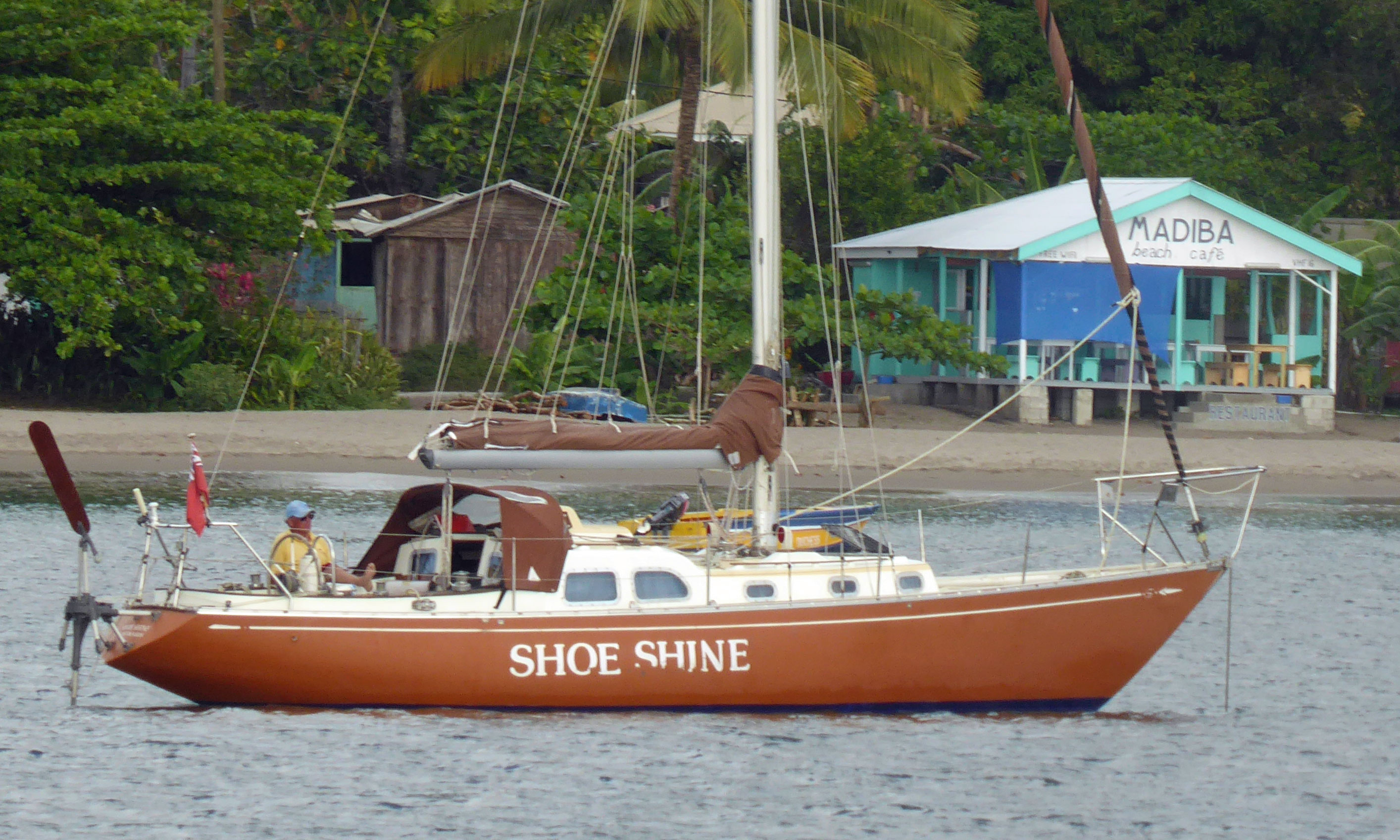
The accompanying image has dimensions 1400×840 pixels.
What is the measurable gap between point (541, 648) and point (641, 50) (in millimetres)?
21312

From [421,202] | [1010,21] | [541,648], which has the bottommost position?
[541,648]

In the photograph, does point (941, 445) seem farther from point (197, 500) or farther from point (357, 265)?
point (357, 265)

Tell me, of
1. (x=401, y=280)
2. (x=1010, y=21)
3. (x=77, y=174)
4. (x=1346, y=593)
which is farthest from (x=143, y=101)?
(x=1010, y=21)

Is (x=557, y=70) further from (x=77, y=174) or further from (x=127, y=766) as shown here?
(x=127, y=766)

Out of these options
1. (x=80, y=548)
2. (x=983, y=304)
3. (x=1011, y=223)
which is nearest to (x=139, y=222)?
(x=983, y=304)

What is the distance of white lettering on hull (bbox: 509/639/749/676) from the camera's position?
45.3 ft

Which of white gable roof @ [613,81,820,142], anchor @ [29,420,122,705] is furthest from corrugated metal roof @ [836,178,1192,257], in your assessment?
anchor @ [29,420,122,705]

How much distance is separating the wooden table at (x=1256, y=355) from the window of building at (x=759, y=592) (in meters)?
21.0

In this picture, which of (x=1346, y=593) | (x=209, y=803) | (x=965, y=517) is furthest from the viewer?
(x=965, y=517)

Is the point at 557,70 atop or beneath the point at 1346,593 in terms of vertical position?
atop

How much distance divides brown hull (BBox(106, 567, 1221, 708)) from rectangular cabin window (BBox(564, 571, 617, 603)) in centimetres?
25

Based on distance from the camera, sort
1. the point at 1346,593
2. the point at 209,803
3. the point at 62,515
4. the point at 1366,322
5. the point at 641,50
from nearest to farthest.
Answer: the point at 209,803, the point at 1346,593, the point at 62,515, the point at 641,50, the point at 1366,322

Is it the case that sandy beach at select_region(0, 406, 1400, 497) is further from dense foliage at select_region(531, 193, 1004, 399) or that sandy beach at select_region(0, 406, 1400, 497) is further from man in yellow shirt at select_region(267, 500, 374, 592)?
man in yellow shirt at select_region(267, 500, 374, 592)

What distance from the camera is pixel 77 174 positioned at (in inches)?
1126
